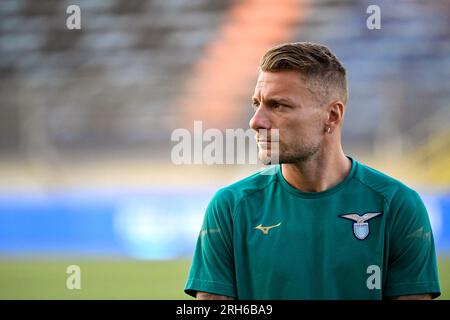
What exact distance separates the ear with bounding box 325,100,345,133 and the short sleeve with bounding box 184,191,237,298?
1.23 ft

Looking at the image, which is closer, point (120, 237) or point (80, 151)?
point (120, 237)

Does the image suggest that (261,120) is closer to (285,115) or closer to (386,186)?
(285,115)

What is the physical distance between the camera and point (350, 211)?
1883 millimetres

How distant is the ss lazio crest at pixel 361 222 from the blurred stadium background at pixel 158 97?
5429mm

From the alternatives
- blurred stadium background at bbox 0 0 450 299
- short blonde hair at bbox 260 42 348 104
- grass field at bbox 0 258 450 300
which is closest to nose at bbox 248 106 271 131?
short blonde hair at bbox 260 42 348 104

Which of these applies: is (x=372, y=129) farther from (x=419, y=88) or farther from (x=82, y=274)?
(x=82, y=274)

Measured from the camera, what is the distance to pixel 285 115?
74.1 inches

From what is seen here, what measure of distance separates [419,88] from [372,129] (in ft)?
2.43

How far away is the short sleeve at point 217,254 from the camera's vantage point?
1.87 metres

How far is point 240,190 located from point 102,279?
4.60 m

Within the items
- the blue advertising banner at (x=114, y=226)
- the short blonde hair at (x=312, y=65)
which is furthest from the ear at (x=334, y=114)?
the blue advertising banner at (x=114, y=226)

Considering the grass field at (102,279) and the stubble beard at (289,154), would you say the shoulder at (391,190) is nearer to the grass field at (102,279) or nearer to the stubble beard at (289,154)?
the stubble beard at (289,154)

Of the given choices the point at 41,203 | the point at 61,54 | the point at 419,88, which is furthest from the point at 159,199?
the point at 419,88

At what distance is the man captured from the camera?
1.82m
